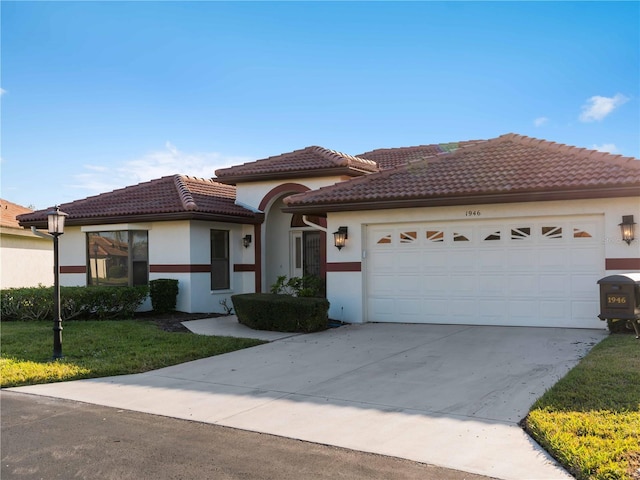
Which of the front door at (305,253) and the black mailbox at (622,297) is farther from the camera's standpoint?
the front door at (305,253)

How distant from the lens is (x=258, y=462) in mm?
5086

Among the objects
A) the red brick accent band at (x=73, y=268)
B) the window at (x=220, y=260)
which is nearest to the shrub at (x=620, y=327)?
the window at (x=220, y=260)

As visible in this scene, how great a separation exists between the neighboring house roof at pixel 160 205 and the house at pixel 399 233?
0.19ft

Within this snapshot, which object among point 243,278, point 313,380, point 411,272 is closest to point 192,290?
point 243,278

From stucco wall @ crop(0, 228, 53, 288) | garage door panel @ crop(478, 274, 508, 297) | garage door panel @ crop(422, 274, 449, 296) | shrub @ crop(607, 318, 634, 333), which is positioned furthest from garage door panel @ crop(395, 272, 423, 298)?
stucco wall @ crop(0, 228, 53, 288)

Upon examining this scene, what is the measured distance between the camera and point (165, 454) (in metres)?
5.34

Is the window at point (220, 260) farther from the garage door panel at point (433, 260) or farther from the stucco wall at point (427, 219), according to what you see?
the garage door panel at point (433, 260)

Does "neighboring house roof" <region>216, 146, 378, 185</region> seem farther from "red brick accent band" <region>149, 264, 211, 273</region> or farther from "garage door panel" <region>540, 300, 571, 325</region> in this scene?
"garage door panel" <region>540, 300, 571, 325</region>

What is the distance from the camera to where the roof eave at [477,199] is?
11.1 meters

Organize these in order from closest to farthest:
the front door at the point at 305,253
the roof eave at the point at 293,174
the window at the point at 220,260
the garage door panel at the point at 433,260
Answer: the garage door panel at the point at 433,260 < the roof eave at the point at 293,174 < the window at the point at 220,260 < the front door at the point at 305,253

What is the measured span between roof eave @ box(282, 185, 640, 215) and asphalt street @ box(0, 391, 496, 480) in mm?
8005

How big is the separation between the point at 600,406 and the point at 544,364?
2.46 meters

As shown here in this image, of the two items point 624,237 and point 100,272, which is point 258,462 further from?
point 100,272

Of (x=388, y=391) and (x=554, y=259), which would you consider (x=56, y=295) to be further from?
(x=554, y=259)
